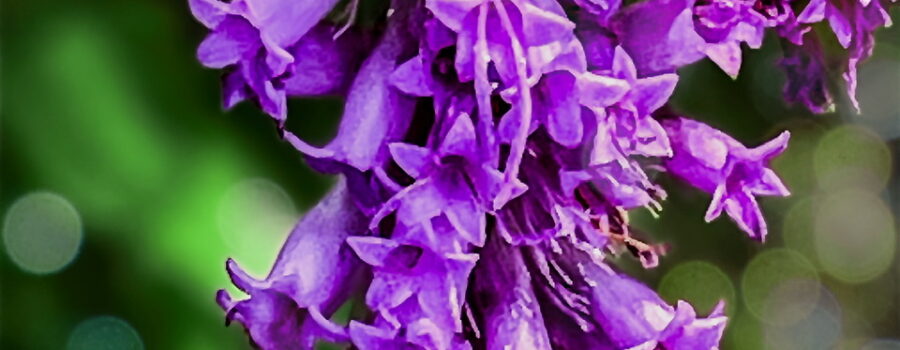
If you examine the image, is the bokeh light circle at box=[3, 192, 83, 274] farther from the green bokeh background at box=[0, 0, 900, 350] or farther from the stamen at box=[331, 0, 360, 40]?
the stamen at box=[331, 0, 360, 40]

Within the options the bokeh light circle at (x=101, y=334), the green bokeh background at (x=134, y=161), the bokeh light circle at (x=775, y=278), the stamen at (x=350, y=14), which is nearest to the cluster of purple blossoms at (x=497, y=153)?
the stamen at (x=350, y=14)

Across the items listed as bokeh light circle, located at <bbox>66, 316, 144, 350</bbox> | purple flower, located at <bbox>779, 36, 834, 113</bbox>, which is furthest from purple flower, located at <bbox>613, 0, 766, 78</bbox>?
bokeh light circle, located at <bbox>66, 316, 144, 350</bbox>

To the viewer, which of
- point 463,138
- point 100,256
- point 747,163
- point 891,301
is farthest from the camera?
point 891,301

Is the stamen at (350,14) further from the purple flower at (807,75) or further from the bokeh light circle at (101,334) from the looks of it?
the bokeh light circle at (101,334)

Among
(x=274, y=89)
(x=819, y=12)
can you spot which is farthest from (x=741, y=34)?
(x=274, y=89)

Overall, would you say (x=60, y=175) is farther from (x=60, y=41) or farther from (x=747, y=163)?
(x=747, y=163)

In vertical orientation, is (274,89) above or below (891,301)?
above
